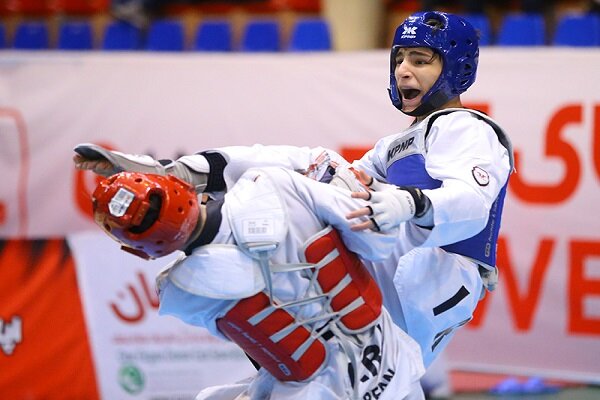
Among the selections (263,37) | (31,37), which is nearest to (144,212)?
(263,37)

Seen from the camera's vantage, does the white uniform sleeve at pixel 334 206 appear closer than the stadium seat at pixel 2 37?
Yes

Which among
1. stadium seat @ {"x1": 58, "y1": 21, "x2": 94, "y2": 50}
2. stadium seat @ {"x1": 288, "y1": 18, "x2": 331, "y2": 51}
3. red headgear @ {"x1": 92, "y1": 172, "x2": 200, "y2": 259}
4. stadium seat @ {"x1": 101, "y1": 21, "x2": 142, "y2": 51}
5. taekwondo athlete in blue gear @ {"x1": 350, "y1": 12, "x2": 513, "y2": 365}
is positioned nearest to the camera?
red headgear @ {"x1": 92, "y1": 172, "x2": 200, "y2": 259}

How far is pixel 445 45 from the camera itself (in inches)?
147

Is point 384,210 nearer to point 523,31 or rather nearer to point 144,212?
point 144,212

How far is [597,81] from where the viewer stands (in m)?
6.35

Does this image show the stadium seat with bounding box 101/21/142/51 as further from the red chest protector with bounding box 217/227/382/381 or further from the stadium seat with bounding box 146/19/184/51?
the red chest protector with bounding box 217/227/382/381

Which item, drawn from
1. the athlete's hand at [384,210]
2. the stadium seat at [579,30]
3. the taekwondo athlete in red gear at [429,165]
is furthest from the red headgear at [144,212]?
the stadium seat at [579,30]

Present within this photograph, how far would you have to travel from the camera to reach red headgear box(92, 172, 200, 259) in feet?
9.26

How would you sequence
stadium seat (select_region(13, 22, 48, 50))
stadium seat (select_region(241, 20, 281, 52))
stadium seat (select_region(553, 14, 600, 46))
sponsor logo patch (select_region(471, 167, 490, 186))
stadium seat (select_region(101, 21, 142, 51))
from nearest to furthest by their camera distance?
sponsor logo patch (select_region(471, 167, 490, 186))
stadium seat (select_region(553, 14, 600, 46))
stadium seat (select_region(241, 20, 281, 52))
stadium seat (select_region(101, 21, 142, 51))
stadium seat (select_region(13, 22, 48, 50))

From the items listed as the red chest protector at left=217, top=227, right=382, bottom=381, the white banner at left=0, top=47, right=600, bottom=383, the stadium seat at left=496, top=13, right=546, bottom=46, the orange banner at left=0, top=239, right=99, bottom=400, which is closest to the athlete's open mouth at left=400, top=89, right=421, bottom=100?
the red chest protector at left=217, top=227, right=382, bottom=381

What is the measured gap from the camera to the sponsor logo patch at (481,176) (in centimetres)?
334

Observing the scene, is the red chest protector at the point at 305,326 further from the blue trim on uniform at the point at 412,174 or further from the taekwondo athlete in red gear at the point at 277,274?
the blue trim on uniform at the point at 412,174

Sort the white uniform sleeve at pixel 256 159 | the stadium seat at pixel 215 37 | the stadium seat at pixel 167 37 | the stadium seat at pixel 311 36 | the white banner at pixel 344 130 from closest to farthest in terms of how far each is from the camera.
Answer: the white uniform sleeve at pixel 256 159 < the white banner at pixel 344 130 < the stadium seat at pixel 311 36 < the stadium seat at pixel 215 37 < the stadium seat at pixel 167 37

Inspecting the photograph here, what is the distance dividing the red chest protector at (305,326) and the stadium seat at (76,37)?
658cm
